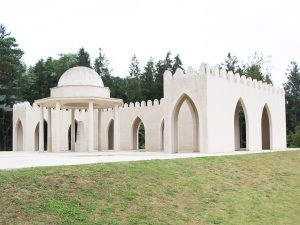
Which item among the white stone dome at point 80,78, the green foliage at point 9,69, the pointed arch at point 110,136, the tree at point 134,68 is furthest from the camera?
the tree at point 134,68

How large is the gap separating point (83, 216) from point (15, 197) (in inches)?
59.9

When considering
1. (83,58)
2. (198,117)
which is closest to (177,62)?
(83,58)

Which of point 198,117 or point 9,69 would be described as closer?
point 198,117

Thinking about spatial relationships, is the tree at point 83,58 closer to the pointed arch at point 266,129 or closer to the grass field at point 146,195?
the pointed arch at point 266,129

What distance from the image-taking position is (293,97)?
56156 millimetres

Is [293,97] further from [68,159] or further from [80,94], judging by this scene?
[68,159]

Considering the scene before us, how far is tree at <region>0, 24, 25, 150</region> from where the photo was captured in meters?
47.3

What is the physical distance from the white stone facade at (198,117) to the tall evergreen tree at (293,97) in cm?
2124

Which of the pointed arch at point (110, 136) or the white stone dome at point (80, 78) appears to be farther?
the pointed arch at point (110, 136)

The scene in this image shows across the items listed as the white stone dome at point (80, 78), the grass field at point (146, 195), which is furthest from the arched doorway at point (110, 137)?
the grass field at point (146, 195)

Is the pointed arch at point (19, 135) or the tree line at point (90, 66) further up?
the tree line at point (90, 66)

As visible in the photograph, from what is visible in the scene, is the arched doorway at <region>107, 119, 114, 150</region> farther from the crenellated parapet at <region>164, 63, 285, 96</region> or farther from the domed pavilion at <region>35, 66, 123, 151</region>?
the crenellated parapet at <region>164, 63, 285, 96</region>

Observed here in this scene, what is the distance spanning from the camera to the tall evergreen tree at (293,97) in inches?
2020

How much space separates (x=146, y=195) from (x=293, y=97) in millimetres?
49745
